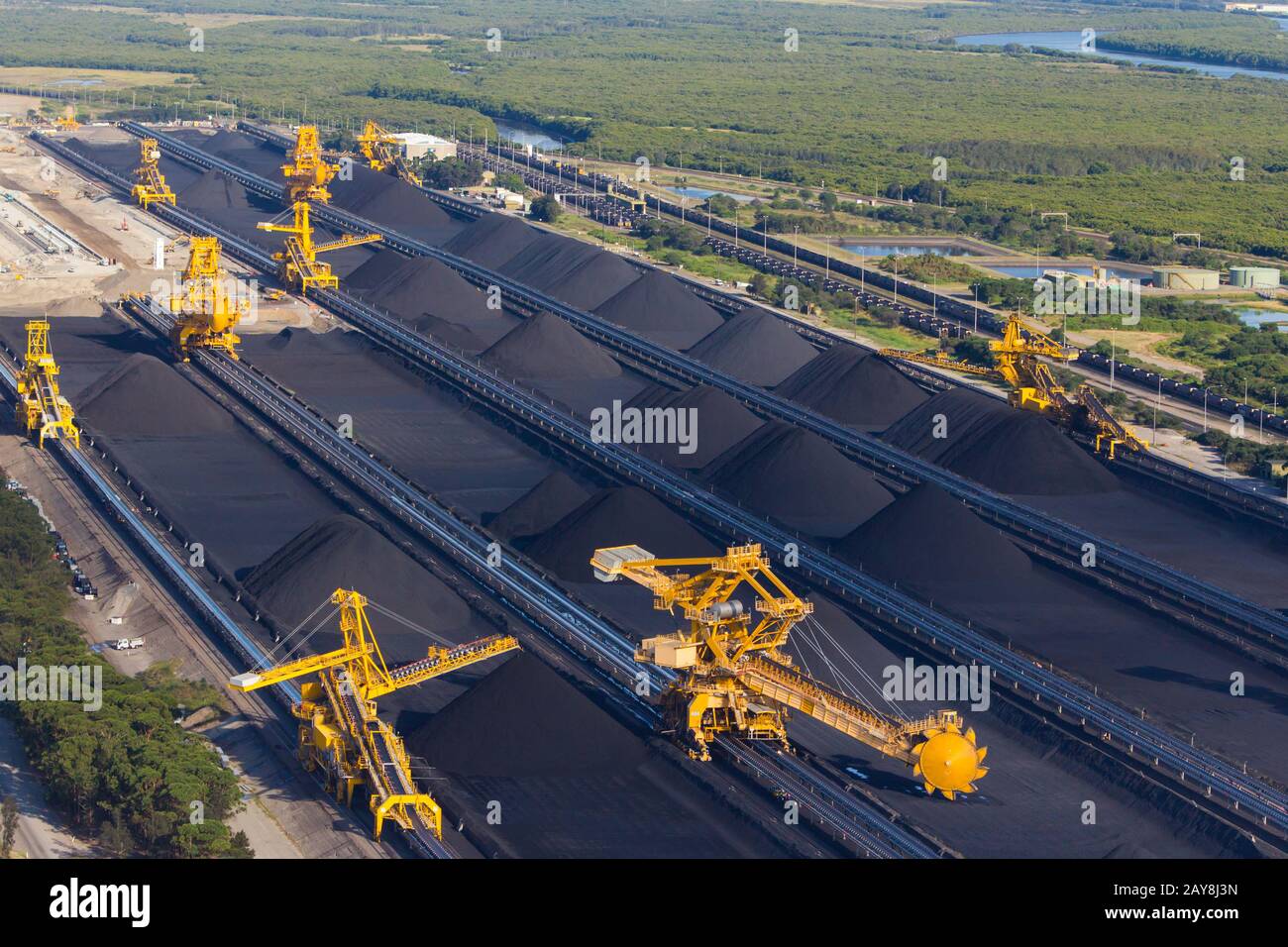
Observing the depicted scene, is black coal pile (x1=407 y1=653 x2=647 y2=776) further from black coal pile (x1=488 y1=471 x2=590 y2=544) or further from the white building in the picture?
the white building

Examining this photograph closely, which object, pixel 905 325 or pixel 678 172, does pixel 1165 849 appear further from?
pixel 678 172

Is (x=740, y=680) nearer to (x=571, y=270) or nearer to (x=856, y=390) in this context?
(x=856, y=390)

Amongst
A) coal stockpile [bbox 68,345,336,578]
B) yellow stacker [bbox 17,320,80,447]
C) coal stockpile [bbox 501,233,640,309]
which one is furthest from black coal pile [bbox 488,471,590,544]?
coal stockpile [bbox 501,233,640,309]

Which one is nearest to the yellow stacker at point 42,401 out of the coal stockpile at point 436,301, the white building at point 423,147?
the coal stockpile at point 436,301

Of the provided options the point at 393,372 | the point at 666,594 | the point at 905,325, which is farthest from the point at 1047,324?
the point at 666,594

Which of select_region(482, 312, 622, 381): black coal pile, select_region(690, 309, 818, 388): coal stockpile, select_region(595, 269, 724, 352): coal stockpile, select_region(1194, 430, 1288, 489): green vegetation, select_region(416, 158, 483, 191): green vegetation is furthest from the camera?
select_region(416, 158, 483, 191): green vegetation

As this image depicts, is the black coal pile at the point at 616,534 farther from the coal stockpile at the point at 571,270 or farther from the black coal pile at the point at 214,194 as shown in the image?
the black coal pile at the point at 214,194

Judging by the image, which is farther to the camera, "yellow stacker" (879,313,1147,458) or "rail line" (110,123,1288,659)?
"yellow stacker" (879,313,1147,458)
